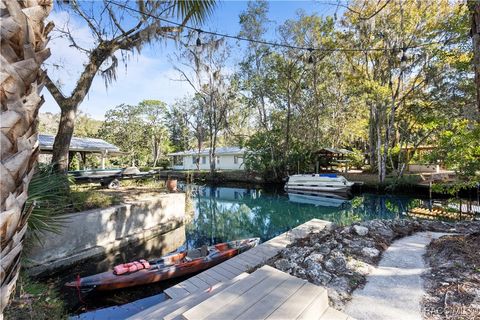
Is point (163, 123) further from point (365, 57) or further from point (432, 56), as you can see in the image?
point (432, 56)

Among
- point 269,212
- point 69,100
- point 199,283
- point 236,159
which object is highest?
point 69,100

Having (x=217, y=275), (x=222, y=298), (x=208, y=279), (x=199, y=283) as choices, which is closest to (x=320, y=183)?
(x=217, y=275)

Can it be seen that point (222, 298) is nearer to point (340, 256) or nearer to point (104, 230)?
point (340, 256)

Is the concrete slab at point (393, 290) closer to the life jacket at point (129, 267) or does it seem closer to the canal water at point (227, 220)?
the canal water at point (227, 220)

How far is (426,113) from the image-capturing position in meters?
12.9

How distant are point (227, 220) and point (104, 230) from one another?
5072 millimetres

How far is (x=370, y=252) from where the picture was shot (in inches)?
147

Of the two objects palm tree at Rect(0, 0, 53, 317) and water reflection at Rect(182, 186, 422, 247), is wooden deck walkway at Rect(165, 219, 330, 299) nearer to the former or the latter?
water reflection at Rect(182, 186, 422, 247)

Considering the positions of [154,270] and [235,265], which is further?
[154,270]

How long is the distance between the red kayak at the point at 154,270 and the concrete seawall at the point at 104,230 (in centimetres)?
115

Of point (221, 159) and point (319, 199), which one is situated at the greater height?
point (221, 159)

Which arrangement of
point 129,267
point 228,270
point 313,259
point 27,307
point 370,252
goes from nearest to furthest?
point 27,307
point 313,259
point 370,252
point 228,270
point 129,267

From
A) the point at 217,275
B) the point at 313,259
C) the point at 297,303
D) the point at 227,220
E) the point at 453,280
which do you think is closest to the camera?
the point at 297,303

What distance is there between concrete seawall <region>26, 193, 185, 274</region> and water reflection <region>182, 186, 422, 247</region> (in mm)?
1126
